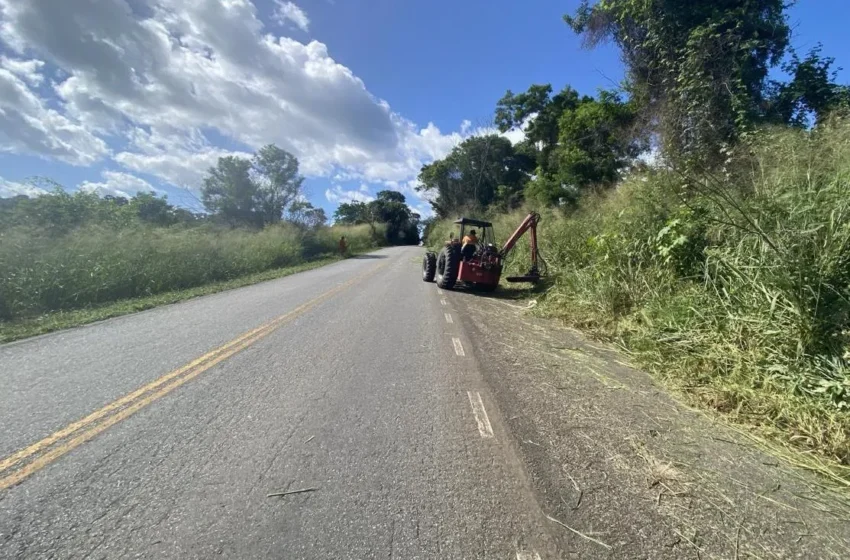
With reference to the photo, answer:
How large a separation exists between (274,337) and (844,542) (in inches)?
235

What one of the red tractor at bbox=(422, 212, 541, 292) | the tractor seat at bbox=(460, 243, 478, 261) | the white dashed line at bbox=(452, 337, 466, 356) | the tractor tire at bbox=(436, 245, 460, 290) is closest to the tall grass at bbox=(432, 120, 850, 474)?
the white dashed line at bbox=(452, 337, 466, 356)

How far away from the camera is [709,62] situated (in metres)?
9.55

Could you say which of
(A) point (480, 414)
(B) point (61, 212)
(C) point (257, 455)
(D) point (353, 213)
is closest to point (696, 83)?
(A) point (480, 414)

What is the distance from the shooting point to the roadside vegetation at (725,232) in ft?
11.1

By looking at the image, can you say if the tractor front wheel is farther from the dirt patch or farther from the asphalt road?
the dirt patch

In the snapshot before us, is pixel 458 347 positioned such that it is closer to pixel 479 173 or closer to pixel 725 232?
pixel 725 232

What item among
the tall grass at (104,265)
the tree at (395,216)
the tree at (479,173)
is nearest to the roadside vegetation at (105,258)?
the tall grass at (104,265)

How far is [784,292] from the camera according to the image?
3672 millimetres

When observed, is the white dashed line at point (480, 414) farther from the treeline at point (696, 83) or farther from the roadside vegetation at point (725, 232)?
the treeline at point (696, 83)

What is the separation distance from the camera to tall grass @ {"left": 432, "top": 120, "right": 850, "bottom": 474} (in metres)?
3.27

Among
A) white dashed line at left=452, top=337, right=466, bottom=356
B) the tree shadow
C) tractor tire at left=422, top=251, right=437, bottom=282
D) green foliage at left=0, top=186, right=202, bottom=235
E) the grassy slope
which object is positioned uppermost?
green foliage at left=0, top=186, right=202, bottom=235

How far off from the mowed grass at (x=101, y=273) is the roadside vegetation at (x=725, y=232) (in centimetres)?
976

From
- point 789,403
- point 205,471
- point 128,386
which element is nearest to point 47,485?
point 205,471

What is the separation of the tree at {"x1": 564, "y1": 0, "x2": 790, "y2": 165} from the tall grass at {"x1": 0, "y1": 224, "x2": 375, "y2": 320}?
46.2ft
